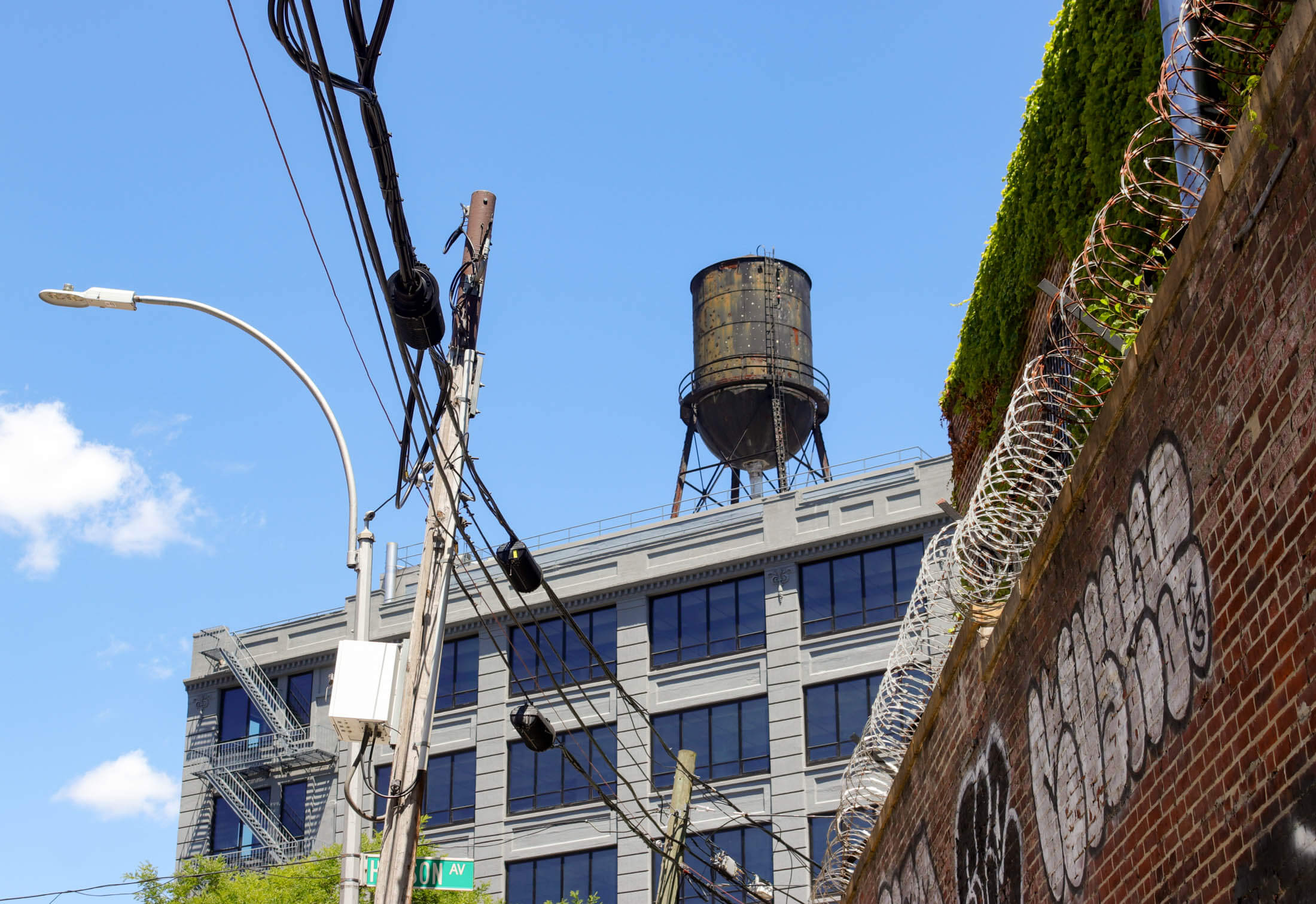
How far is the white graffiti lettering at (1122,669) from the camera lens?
6516mm

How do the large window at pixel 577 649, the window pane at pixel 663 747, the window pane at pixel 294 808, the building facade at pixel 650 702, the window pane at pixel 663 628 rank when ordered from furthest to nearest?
the window pane at pixel 294 808
the large window at pixel 577 649
the window pane at pixel 663 628
the window pane at pixel 663 747
the building facade at pixel 650 702

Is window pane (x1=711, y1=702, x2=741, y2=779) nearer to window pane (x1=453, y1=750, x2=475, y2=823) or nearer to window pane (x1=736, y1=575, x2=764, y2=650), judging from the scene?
window pane (x1=736, y1=575, x2=764, y2=650)

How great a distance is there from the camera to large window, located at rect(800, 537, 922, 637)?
33.6 m

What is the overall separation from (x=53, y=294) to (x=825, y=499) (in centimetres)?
2433

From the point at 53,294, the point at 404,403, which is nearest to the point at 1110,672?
the point at 404,403

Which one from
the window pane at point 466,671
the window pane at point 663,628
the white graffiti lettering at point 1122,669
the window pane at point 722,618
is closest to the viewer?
the white graffiti lettering at point 1122,669

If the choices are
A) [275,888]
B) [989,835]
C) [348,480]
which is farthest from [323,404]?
[275,888]

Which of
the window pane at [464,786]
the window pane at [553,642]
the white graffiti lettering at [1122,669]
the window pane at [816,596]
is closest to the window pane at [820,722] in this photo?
the window pane at [816,596]

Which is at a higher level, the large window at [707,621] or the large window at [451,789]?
the large window at [707,621]

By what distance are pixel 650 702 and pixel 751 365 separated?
1102 centimetres

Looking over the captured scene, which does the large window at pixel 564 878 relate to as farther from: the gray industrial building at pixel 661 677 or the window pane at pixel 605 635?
the window pane at pixel 605 635

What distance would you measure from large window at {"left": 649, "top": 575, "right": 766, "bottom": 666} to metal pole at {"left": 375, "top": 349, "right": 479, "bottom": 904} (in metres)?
21.9

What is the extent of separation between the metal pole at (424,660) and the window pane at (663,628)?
22.5m

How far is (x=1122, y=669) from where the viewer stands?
718cm
